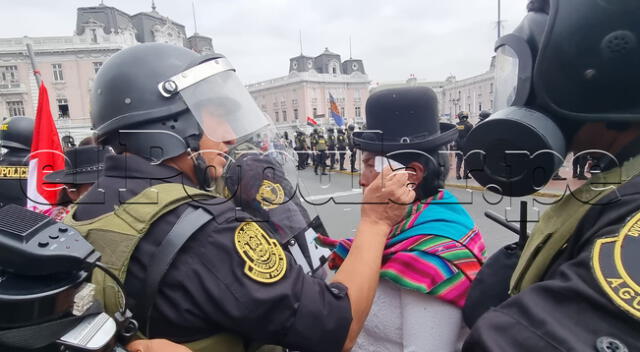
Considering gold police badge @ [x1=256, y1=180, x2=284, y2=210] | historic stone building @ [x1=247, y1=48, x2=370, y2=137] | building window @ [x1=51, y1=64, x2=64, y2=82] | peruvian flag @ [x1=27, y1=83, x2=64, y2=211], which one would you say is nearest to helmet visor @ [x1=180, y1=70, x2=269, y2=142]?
gold police badge @ [x1=256, y1=180, x2=284, y2=210]

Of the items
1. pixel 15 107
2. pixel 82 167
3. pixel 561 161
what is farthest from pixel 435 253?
pixel 15 107

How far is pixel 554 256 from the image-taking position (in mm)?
768

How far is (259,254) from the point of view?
3.56 feet

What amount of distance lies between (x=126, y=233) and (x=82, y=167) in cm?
196

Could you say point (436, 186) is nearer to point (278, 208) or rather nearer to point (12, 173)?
point (278, 208)

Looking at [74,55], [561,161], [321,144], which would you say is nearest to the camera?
[561,161]

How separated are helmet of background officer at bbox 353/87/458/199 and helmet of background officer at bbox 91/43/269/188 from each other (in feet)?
2.30

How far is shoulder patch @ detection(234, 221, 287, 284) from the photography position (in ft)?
3.43

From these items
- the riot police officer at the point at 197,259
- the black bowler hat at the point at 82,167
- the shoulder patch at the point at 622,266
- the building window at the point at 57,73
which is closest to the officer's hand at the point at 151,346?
the riot police officer at the point at 197,259

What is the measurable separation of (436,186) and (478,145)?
2.46ft

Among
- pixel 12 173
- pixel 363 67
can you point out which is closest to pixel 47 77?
pixel 12 173

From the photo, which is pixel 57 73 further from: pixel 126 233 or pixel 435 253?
pixel 435 253

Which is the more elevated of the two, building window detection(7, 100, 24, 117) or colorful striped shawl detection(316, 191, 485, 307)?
building window detection(7, 100, 24, 117)

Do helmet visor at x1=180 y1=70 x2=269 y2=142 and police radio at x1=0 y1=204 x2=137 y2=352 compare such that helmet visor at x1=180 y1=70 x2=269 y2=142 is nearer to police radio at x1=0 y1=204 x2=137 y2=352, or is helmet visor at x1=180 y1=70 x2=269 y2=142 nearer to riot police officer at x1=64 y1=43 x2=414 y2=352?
riot police officer at x1=64 y1=43 x2=414 y2=352
